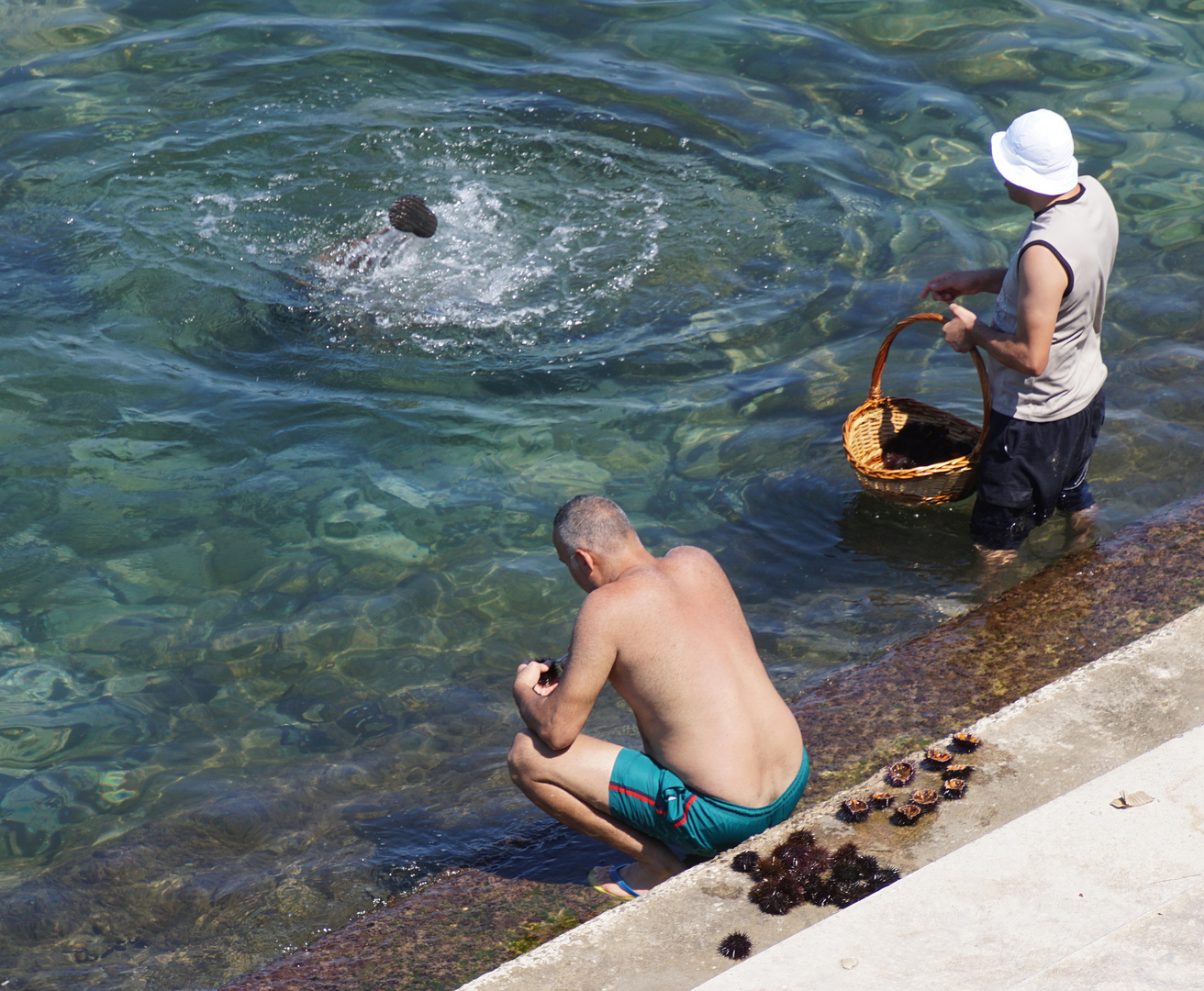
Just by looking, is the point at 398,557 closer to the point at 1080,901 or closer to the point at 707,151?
the point at 1080,901

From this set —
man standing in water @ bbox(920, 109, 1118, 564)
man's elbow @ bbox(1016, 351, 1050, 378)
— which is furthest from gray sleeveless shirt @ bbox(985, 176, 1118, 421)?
man's elbow @ bbox(1016, 351, 1050, 378)

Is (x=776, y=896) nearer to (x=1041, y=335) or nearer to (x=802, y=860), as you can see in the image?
(x=802, y=860)

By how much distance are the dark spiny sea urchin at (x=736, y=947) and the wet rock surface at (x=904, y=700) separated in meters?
0.21

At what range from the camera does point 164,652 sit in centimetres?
555

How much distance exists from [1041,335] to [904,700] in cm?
154

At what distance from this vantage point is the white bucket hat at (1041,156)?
14.4 feet

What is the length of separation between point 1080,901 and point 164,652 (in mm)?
4278

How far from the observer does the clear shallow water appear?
197 inches

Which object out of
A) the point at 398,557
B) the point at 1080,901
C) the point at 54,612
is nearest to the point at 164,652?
the point at 54,612

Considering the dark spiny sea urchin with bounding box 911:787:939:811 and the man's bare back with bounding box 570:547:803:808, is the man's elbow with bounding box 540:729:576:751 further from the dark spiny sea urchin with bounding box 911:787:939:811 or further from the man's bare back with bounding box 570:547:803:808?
the dark spiny sea urchin with bounding box 911:787:939:811

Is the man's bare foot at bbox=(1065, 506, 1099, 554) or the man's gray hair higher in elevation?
the man's gray hair

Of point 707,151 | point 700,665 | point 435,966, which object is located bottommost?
point 435,966

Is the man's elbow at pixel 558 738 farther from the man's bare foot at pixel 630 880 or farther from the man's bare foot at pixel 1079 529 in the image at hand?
the man's bare foot at pixel 1079 529

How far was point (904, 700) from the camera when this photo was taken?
4371 millimetres
